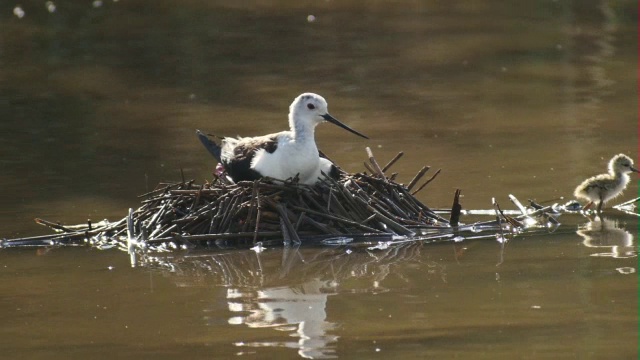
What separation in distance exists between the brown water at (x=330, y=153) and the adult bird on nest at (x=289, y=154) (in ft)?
2.17

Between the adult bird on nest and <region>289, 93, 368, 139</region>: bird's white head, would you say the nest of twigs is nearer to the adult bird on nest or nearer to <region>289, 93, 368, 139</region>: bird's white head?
the adult bird on nest

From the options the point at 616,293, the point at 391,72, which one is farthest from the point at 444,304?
the point at 391,72

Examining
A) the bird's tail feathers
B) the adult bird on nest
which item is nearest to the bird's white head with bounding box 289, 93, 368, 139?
the adult bird on nest

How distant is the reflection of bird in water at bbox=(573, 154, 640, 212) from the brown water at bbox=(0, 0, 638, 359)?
0.56 ft

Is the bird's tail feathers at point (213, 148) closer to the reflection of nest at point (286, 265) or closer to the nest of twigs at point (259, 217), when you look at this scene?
the nest of twigs at point (259, 217)

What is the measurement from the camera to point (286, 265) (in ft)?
28.3

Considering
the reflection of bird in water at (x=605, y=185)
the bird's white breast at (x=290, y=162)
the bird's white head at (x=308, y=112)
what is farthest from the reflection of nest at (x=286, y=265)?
the reflection of bird in water at (x=605, y=185)

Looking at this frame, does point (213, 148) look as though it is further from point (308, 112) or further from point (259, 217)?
A: point (259, 217)

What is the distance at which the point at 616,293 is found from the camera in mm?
7480

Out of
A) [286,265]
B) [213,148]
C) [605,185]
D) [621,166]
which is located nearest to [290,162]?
[286,265]

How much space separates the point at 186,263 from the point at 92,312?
1.30m

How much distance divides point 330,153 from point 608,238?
3923 mm

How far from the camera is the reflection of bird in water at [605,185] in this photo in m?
10.0

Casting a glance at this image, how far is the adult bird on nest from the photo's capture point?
368 inches
